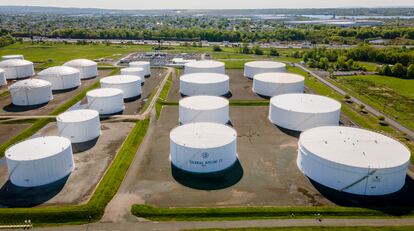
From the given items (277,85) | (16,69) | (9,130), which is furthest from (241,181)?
(16,69)

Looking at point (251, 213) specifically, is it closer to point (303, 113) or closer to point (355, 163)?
point (355, 163)

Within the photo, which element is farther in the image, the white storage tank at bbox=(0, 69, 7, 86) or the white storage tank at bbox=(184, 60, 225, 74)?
the white storage tank at bbox=(184, 60, 225, 74)

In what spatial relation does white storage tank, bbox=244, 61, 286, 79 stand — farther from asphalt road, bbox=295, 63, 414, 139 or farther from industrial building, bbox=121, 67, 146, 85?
industrial building, bbox=121, 67, 146, 85

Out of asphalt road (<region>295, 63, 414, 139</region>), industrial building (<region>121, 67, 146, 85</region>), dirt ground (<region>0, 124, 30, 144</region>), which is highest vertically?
industrial building (<region>121, 67, 146, 85</region>)

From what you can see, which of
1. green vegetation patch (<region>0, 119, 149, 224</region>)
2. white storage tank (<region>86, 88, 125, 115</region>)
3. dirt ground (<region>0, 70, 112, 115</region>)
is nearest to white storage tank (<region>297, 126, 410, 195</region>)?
green vegetation patch (<region>0, 119, 149, 224</region>)

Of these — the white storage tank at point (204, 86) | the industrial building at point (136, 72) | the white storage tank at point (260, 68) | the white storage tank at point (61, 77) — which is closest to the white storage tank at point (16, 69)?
the white storage tank at point (61, 77)

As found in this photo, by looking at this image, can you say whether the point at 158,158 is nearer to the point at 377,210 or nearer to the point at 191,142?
the point at 191,142

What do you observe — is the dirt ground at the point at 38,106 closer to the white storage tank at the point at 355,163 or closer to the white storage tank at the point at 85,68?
the white storage tank at the point at 85,68
